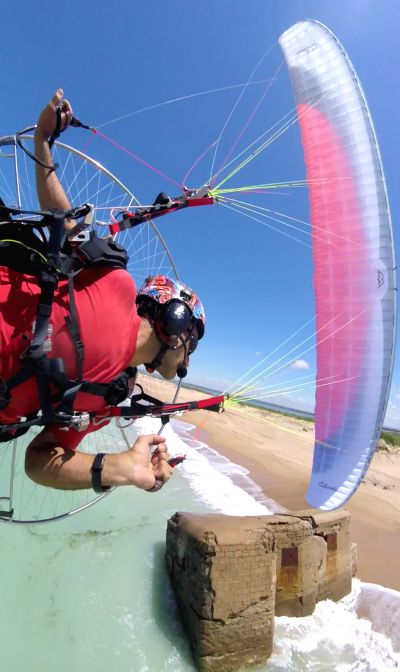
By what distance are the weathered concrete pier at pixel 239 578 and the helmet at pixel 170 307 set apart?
3.54 m

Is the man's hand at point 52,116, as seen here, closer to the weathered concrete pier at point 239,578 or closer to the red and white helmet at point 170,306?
the red and white helmet at point 170,306

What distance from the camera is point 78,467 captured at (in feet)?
7.42

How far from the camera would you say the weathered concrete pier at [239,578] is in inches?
187

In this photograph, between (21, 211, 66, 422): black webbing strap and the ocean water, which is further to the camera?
the ocean water

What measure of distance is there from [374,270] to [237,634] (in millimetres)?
5099

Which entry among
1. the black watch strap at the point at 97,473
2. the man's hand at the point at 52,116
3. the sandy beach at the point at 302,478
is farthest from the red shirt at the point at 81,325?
the sandy beach at the point at 302,478

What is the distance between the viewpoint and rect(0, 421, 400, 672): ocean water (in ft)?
16.2

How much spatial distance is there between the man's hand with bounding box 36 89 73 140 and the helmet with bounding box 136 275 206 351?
47.0 inches

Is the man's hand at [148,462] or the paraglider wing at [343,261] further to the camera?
the paraglider wing at [343,261]

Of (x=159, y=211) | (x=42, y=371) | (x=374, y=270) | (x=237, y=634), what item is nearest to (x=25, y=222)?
(x=42, y=371)

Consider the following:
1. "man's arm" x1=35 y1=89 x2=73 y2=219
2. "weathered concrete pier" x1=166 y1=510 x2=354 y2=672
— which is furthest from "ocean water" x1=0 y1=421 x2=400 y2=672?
"man's arm" x1=35 y1=89 x2=73 y2=219

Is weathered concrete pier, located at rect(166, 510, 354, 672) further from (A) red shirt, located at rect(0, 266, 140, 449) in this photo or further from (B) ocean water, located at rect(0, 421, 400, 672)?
(A) red shirt, located at rect(0, 266, 140, 449)

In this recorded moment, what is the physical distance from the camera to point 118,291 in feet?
7.40

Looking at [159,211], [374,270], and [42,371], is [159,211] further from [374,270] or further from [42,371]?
[374,270]
